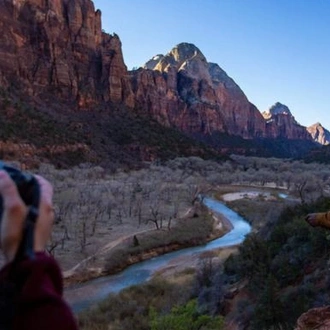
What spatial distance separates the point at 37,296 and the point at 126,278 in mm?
28377

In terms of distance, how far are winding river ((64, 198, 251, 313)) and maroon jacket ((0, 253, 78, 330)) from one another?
22165 millimetres

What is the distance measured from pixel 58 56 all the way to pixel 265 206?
65.4 metres

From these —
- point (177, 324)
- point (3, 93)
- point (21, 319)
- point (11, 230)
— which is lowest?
point (177, 324)

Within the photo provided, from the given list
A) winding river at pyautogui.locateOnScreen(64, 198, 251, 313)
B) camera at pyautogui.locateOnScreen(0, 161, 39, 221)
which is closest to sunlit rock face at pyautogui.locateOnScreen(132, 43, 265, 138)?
winding river at pyautogui.locateOnScreen(64, 198, 251, 313)

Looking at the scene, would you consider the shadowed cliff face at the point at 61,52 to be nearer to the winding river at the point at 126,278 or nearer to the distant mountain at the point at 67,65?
the distant mountain at the point at 67,65

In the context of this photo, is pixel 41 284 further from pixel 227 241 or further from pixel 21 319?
pixel 227 241

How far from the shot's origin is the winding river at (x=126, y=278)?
2436 centimetres

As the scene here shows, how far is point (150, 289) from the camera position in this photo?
23375mm

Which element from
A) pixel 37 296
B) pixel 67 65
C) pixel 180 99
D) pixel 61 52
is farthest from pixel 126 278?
pixel 180 99

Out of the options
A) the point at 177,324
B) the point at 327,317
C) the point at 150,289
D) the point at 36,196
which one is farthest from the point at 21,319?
the point at 150,289

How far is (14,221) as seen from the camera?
1540 mm

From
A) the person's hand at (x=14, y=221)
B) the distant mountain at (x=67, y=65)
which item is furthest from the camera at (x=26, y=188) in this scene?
the distant mountain at (x=67, y=65)

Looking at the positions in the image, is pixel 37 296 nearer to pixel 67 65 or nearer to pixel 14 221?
pixel 14 221

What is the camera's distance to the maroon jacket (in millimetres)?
1322
